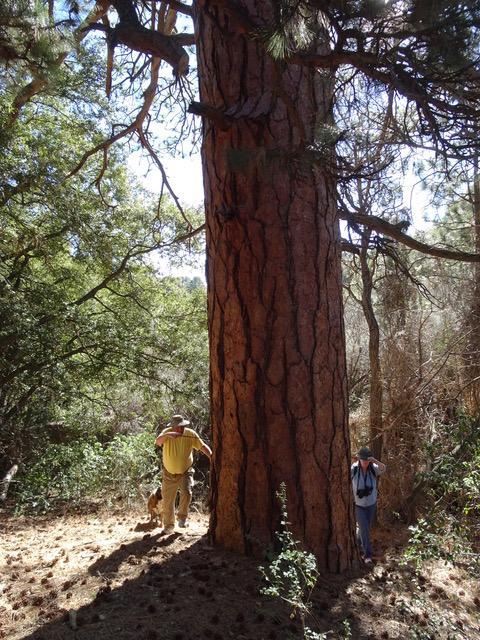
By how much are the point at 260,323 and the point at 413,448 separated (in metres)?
6.19

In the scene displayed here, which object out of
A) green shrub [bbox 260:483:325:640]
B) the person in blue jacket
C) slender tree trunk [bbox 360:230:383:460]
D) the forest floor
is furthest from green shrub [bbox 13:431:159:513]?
green shrub [bbox 260:483:325:640]

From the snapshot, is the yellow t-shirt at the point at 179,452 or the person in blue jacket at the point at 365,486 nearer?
the yellow t-shirt at the point at 179,452

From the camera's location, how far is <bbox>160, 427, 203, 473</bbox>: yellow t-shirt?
6.31 meters

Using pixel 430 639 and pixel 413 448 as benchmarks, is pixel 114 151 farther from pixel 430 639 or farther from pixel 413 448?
pixel 430 639

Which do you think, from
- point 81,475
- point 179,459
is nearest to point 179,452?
point 179,459

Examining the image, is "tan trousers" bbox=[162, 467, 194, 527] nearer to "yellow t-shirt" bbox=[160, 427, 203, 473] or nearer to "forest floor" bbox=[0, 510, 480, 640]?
"yellow t-shirt" bbox=[160, 427, 203, 473]

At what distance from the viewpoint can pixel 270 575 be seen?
4.02 metres

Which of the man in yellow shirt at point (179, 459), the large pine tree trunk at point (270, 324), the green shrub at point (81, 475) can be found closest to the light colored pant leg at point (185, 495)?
the man in yellow shirt at point (179, 459)

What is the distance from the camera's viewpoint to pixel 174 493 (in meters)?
6.15

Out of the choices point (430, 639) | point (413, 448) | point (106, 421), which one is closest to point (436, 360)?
point (413, 448)

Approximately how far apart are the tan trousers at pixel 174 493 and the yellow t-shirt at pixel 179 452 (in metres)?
0.08

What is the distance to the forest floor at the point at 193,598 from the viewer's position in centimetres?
349

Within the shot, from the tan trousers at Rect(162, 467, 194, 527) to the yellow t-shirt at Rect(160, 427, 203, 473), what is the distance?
81 millimetres

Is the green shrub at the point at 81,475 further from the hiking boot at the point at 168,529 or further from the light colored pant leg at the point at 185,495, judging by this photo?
the hiking boot at the point at 168,529
